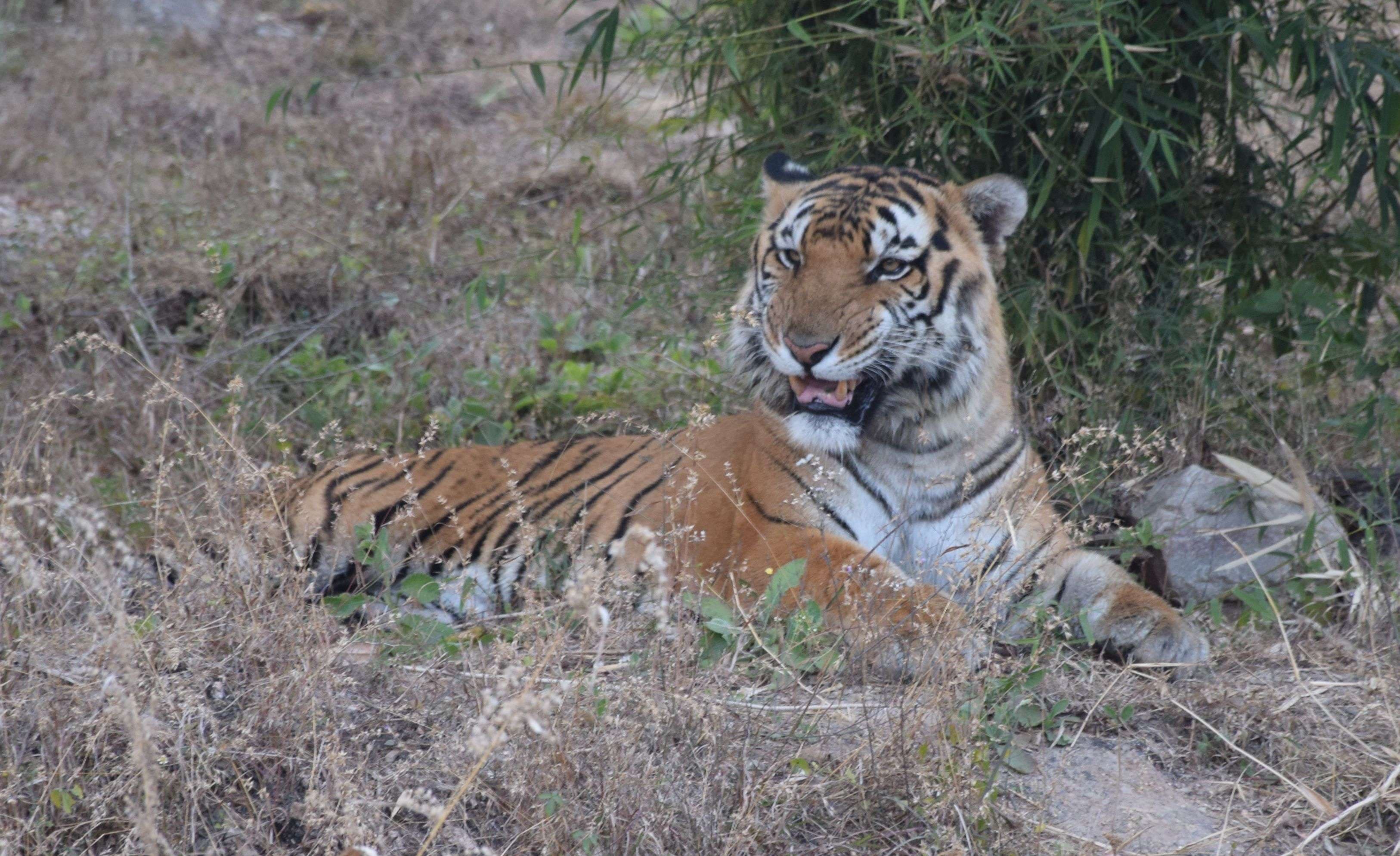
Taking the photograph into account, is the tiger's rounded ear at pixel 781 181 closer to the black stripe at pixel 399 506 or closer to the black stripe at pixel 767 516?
the black stripe at pixel 767 516

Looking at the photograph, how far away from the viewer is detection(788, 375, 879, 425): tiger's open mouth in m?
3.19

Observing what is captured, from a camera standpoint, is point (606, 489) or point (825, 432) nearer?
point (825, 432)

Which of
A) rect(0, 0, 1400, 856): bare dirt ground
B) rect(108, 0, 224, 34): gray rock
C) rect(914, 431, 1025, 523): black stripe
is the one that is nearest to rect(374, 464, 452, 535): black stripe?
rect(0, 0, 1400, 856): bare dirt ground

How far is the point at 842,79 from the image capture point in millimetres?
4020

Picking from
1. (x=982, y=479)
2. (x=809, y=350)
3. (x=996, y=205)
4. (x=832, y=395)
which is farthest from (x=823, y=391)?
(x=996, y=205)

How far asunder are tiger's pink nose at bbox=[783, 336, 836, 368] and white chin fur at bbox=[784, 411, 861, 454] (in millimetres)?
156

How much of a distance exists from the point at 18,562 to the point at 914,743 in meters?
1.43

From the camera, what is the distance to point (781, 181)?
11.8 ft

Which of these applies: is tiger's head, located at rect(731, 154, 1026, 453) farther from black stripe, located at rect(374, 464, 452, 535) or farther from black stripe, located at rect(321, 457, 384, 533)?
black stripe, located at rect(321, 457, 384, 533)

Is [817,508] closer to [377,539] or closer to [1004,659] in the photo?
[1004,659]

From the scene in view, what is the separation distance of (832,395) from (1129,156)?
4.85 feet

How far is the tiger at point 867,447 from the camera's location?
3027mm

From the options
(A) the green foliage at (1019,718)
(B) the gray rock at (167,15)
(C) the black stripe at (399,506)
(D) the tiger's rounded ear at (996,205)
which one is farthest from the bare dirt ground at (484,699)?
(B) the gray rock at (167,15)

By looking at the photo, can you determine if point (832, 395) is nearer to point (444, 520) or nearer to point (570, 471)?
point (570, 471)
